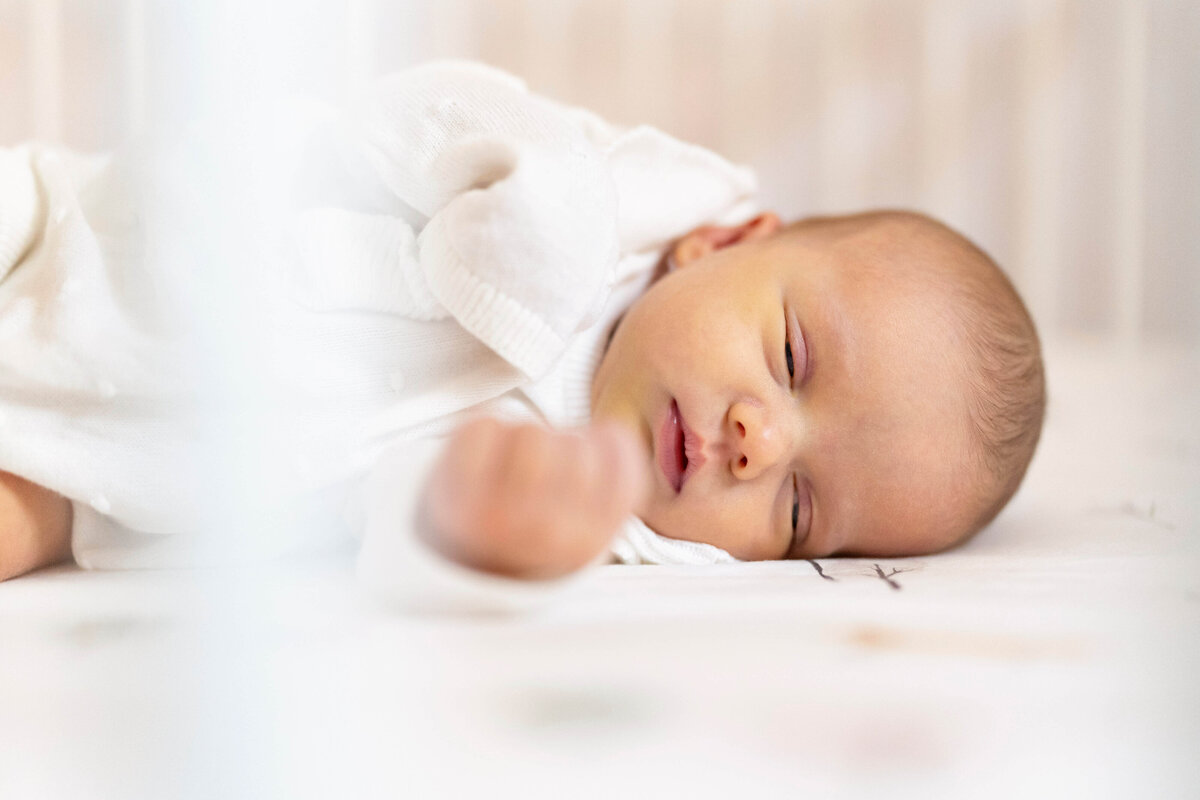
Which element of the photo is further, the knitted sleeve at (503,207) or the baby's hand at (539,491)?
the knitted sleeve at (503,207)

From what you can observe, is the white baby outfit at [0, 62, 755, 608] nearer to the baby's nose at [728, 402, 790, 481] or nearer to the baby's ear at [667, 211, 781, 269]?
the baby's nose at [728, 402, 790, 481]

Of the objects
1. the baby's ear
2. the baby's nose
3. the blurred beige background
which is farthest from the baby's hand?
the blurred beige background

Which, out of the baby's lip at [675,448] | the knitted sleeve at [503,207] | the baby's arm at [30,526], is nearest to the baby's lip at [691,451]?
the baby's lip at [675,448]

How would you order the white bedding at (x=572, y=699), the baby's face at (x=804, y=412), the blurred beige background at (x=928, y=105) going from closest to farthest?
the white bedding at (x=572, y=699)
the baby's face at (x=804, y=412)
the blurred beige background at (x=928, y=105)

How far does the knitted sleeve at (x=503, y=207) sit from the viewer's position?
56 cm

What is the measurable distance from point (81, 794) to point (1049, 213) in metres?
1.52

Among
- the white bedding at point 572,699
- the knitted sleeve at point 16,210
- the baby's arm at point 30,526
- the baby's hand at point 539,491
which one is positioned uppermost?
the knitted sleeve at point 16,210

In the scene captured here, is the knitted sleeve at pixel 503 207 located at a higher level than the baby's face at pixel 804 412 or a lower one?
higher

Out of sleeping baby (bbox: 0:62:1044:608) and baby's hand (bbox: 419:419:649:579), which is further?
sleeping baby (bbox: 0:62:1044:608)

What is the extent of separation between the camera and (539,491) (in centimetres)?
35

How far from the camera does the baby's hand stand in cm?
35

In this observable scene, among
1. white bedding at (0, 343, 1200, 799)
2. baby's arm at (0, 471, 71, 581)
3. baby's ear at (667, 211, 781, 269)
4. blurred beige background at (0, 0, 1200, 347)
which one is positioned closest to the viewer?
white bedding at (0, 343, 1200, 799)

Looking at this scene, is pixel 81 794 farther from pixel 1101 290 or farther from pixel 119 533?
pixel 1101 290

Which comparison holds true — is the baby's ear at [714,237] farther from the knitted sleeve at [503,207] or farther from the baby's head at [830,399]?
the knitted sleeve at [503,207]
